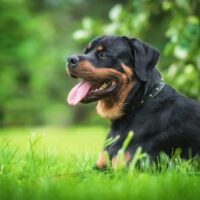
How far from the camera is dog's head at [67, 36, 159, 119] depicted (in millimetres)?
6039

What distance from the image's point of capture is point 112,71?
240 inches

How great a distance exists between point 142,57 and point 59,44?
24.3 m

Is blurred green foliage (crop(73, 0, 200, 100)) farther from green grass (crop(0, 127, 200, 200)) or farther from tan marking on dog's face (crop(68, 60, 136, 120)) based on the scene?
green grass (crop(0, 127, 200, 200))

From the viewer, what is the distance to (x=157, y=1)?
415 inches

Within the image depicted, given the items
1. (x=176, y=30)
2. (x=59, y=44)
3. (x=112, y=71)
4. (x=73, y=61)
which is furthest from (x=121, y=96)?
(x=59, y=44)

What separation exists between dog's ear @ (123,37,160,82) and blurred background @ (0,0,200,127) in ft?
9.17

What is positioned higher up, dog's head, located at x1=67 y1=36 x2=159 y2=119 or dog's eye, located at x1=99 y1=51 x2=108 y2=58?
dog's eye, located at x1=99 y1=51 x2=108 y2=58

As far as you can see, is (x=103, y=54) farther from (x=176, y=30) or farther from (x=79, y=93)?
(x=176, y=30)

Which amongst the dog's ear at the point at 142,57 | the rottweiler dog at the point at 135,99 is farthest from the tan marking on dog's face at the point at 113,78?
the dog's ear at the point at 142,57

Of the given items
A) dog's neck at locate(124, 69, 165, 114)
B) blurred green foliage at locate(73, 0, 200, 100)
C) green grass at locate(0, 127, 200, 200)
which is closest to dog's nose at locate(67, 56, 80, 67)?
dog's neck at locate(124, 69, 165, 114)

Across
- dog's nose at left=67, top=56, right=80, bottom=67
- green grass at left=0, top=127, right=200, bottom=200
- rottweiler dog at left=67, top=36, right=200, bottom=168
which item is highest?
dog's nose at left=67, top=56, right=80, bottom=67

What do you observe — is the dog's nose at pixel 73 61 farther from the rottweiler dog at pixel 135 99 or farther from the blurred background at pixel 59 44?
the blurred background at pixel 59 44

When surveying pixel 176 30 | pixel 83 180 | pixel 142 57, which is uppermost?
pixel 176 30

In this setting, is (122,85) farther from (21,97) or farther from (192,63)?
(21,97)
